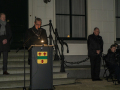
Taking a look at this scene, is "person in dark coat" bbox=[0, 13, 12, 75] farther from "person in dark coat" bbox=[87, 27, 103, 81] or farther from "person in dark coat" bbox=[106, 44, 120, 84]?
"person in dark coat" bbox=[106, 44, 120, 84]

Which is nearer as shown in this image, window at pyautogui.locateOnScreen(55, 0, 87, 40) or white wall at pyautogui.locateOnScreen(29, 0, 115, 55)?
white wall at pyautogui.locateOnScreen(29, 0, 115, 55)

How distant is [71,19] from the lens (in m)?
10.9

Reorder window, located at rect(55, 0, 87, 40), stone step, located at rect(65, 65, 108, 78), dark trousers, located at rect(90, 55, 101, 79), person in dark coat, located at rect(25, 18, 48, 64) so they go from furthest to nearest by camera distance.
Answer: window, located at rect(55, 0, 87, 40) < stone step, located at rect(65, 65, 108, 78) < dark trousers, located at rect(90, 55, 101, 79) < person in dark coat, located at rect(25, 18, 48, 64)

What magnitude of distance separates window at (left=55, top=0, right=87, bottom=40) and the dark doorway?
1.56m

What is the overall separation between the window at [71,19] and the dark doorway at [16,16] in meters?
1.56

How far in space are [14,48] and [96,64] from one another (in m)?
3.57

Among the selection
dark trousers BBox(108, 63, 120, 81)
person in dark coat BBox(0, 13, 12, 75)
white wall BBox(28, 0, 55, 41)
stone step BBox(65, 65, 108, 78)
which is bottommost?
stone step BBox(65, 65, 108, 78)

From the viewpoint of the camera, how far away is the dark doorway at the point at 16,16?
9.88m

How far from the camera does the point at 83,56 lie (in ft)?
34.0

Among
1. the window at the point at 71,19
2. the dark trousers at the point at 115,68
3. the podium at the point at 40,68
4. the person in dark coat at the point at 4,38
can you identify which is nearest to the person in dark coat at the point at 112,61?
the dark trousers at the point at 115,68

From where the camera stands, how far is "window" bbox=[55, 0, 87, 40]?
10734 mm

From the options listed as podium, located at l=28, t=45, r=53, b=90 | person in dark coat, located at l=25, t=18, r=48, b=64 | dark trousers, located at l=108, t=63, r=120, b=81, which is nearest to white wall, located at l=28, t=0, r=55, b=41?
person in dark coat, located at l=25, t=18, r=48, b=64

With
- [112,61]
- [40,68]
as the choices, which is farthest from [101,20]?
[40,68]

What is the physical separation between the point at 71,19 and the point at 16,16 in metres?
2.57
